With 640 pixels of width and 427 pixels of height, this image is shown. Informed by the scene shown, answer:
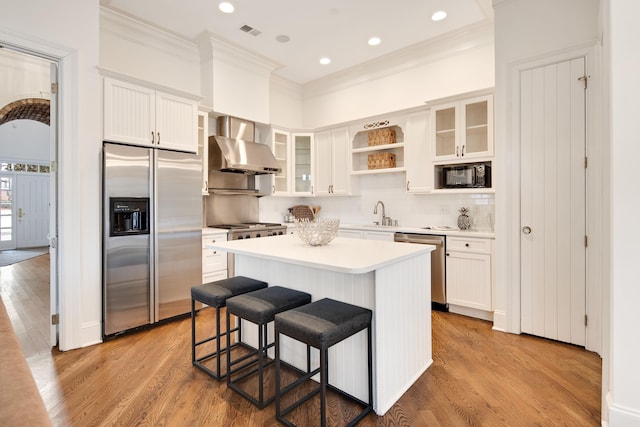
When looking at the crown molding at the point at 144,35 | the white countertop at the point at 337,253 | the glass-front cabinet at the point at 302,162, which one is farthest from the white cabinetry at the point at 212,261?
the crown molding at the point at 144,35

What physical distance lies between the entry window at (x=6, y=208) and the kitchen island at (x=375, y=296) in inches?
415

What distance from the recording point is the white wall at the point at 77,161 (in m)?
2.76

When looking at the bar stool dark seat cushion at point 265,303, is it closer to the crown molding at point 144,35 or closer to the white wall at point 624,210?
the white wall at point 624,210

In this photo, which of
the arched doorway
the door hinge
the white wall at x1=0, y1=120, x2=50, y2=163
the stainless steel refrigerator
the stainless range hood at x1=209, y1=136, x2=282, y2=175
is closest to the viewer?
the door hinge

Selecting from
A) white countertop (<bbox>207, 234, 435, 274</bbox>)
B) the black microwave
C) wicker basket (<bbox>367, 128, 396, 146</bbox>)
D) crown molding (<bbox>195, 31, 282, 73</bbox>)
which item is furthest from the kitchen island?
crown molding (<bbox>195, 31, 282, 73</bbox>)

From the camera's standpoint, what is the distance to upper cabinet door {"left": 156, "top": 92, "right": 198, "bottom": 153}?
3.41 m

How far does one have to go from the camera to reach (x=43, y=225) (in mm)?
9992

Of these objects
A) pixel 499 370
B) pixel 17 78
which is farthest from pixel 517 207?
pixel 17 78

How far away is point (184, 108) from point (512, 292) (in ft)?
12.8

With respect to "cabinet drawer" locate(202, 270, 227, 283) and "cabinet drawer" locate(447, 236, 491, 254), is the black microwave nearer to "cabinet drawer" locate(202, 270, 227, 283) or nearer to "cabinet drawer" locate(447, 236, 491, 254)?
"cabinet drawer" locate(447, 236, 491, 254)

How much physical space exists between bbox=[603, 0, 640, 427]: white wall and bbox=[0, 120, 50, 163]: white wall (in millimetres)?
11777

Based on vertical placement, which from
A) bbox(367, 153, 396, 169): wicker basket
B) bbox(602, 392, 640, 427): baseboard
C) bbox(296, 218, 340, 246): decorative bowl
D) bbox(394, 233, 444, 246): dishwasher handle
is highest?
bbox(367, 153, 396, 169): wicker basket

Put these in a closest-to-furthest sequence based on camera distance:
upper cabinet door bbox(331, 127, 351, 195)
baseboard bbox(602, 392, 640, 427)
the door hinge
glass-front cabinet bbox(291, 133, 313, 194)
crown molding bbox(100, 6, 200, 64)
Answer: baseboard bbox(602, 392, 640, 427)
the door hinge
crown molding bbox(100, 6, 200, 64)
upper cabinet door bbox(331, 127, 351, 195)
glass-front cabinet bbox(291, 133, 313, 194)

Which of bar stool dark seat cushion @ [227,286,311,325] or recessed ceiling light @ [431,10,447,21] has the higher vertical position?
recessed ceiling light @ [431,10,447,21]
